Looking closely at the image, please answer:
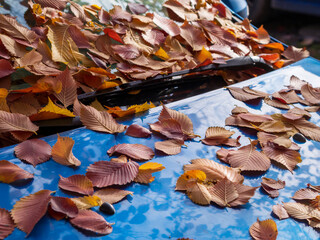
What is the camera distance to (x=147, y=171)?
0.97m

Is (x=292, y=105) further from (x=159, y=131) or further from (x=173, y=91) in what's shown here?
(x=159, y=131)

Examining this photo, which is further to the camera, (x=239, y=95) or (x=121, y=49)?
(x=121, y=49)

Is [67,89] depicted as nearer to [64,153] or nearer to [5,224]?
[64,153]

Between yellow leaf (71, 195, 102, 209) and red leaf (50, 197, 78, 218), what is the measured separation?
19 mm

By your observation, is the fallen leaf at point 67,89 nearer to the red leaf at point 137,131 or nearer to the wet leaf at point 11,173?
the red leaf at point 137,131

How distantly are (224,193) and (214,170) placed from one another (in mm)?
97

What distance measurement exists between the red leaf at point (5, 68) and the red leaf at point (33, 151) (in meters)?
0.37

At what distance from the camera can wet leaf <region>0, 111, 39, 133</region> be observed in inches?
40.7

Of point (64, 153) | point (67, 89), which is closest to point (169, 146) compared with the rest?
point (64, 153)

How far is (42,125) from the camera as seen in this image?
44.1 inches

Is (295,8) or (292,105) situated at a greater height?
(292,105)

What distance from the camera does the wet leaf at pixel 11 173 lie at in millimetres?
858

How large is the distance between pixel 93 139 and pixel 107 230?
0.35 meters

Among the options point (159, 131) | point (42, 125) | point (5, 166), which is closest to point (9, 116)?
point (42, 125)
